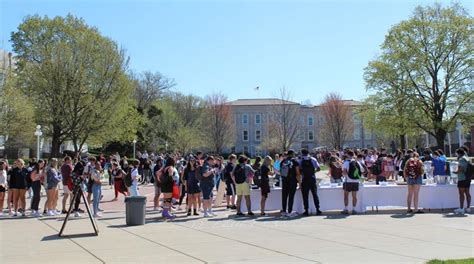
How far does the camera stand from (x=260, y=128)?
4380 inches

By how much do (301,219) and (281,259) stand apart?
18.4 feet

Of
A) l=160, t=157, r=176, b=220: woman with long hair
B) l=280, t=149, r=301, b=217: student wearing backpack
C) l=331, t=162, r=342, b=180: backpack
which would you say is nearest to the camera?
l=160, t=157, r=176, b=220: woman with long hair

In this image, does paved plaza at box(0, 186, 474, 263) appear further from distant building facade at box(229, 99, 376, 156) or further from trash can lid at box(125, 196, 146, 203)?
distant building facade at box(229, 99, 376, 156)

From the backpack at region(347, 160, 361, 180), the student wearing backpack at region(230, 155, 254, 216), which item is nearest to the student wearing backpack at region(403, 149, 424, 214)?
the backpack at region(347, 160, 361, 180)

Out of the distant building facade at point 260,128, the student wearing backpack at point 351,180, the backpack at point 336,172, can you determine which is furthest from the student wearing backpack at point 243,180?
the distant building facade at point 260,128

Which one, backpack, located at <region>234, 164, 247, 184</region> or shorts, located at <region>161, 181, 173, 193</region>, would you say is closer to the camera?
shorts, located at <region>161, 181, 173, 193</region>

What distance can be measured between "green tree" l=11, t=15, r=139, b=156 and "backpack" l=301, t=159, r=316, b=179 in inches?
1199

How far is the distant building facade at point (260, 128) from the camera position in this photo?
106 metres

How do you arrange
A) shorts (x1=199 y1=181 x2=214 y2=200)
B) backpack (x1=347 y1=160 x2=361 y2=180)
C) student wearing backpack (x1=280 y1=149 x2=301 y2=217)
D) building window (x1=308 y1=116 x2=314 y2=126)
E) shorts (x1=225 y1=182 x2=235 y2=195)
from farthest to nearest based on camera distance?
building window (x1=308 y1=116 x2=314 y2=126) → shorts (x1=225 y1=182 x2=235 y2=195) → shorts (x1=199 y1=181 x2=214 y2=200) → backpack (x1=347 y1=160 x2=361 y2=180) → student wearing backpack (x1=280 y1=149 x2=301 y2=217)

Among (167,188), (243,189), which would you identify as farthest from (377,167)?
(167,188)

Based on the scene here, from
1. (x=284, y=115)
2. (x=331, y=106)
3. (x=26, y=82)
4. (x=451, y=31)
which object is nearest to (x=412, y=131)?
(x=451, y=31)

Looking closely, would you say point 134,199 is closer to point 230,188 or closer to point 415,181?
point 230,188

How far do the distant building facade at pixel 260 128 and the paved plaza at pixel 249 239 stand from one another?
90368 mm

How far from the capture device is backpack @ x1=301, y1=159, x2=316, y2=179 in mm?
14594
